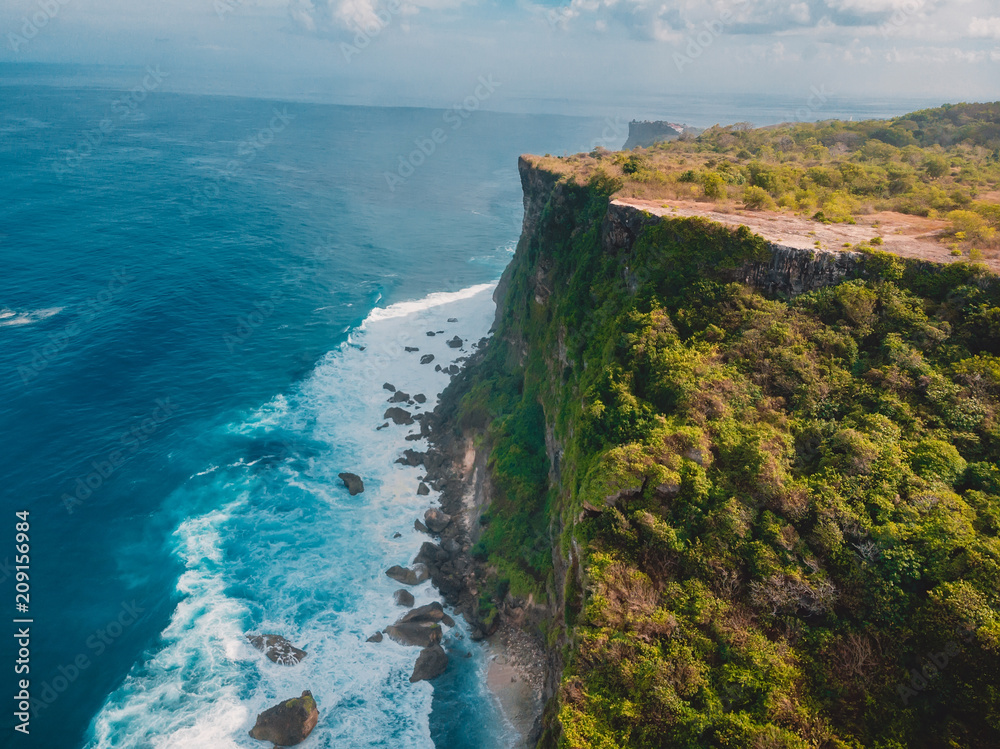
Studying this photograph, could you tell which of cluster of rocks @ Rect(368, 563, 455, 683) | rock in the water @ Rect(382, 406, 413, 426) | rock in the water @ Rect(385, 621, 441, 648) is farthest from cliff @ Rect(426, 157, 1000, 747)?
rock in the water @ Rect(382, 406, 413, 426)

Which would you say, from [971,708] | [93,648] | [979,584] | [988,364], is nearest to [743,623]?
[971,708]

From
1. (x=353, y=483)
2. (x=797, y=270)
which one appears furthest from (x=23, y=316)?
(x=797, y=270)

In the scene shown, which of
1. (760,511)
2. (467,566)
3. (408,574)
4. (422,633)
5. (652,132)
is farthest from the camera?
(652,132)

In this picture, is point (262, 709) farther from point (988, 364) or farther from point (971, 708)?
point (988, 364)

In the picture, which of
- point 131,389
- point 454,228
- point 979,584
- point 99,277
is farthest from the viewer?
point 454,228

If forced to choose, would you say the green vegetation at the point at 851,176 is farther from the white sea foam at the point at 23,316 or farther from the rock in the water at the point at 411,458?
A: the white sea foam at the point at 23,316

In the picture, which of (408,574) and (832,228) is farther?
(408,574)

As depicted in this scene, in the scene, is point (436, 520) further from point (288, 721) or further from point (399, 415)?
point (288, 721)
